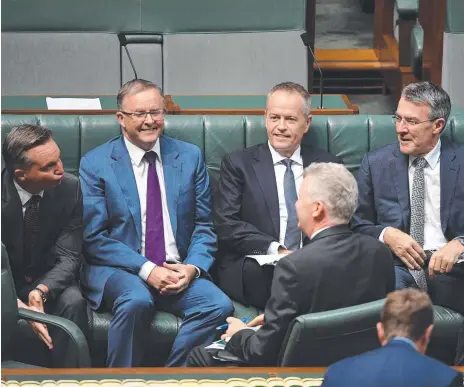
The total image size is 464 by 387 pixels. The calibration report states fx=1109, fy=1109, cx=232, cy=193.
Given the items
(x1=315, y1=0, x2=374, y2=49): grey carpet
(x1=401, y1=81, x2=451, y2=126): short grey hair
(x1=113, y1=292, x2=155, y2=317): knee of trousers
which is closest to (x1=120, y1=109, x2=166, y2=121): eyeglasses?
(x1=113, y1=292, x2=155, y2=317): knee of trousers

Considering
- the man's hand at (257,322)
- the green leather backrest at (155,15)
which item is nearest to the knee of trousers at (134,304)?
the man's hand at (257,322)

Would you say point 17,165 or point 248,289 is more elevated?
point 17,165

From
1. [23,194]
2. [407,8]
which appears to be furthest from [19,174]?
[407,8]

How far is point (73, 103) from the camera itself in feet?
13.9

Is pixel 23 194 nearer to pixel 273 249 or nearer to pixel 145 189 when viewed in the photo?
pixel 145 189

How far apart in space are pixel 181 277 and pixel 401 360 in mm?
1431

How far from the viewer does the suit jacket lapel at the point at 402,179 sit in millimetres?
3568

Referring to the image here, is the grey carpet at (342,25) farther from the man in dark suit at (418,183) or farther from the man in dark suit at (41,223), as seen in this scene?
the man in dark suit at (41,223)

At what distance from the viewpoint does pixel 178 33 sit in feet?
18.3

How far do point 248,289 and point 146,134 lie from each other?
1.96 feet

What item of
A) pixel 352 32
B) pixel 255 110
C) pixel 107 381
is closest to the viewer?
pixel 107 381

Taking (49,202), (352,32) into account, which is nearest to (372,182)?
(49,202)

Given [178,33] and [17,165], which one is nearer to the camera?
[17,165]

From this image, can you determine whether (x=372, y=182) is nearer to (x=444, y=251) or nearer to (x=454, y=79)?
(x=444, y=251)
